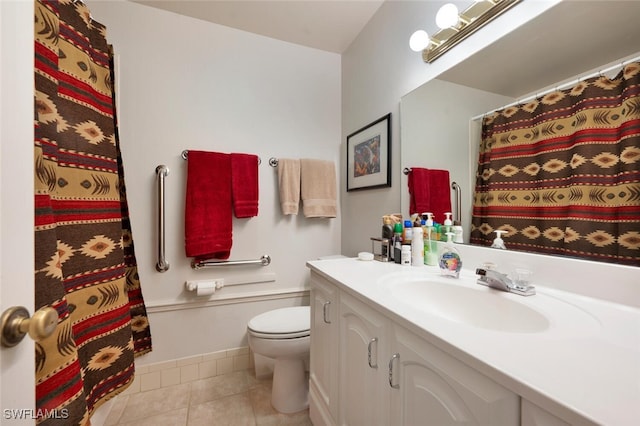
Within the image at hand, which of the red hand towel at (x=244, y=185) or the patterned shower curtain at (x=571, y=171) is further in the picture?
the red hand towel at (x=244, y=185)

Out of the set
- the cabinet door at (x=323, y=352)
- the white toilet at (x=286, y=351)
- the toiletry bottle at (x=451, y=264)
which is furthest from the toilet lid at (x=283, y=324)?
the toiletry bottle at (x=451, y=264)

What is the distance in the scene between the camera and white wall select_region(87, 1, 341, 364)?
1593 millimetres

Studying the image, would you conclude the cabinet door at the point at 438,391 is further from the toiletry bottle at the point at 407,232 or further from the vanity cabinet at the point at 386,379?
the toiletry bottle at the point at 407,232

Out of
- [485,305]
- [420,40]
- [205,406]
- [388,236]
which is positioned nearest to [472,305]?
[485,305]

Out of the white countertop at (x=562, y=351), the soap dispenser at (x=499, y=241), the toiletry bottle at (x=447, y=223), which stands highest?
the toiletry bottle at (x=447, y=223)

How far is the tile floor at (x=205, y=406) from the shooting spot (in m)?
1.35

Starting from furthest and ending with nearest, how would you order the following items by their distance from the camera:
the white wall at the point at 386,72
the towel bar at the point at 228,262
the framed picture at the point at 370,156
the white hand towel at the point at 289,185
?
the white hand towel at the point at 289,185, the towel bar at the point at 228,262, the framed picture at the point at 370,156, the white wall at the point at 386,72

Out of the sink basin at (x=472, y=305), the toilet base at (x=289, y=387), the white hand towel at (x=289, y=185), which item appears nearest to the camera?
the sink basin at (x=472, y=305)

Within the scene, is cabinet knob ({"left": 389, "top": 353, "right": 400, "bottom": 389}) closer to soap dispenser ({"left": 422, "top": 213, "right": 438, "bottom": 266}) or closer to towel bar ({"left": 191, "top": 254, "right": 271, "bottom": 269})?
soap dispenser ({"left": 422, "top": 213, "right": 438, "bottom": 266})

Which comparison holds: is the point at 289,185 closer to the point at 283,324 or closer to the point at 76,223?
the point at 283,324

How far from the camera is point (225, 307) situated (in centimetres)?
177

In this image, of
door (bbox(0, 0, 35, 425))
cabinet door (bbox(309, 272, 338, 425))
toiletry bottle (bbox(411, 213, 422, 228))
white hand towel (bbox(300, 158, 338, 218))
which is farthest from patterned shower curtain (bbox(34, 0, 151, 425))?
toiletry bottle (bbox(411, 213, 422, 228))

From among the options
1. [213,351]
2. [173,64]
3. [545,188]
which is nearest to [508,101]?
[545,188]

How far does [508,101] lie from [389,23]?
975mm
